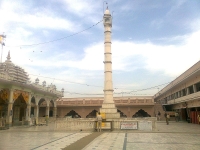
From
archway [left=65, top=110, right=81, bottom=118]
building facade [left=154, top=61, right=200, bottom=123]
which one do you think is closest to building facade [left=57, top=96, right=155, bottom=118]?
archway [left=65, top=110, right=81, bottom=118]

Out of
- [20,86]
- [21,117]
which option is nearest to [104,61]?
[20,86]

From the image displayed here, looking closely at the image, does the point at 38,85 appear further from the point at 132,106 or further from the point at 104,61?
the point at 132,106

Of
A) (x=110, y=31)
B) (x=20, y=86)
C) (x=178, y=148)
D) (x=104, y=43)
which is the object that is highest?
(x=110, y=31)

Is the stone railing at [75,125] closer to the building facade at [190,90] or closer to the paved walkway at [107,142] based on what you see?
the paved walkway at [107,142]

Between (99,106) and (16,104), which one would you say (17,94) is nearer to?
(16,104)

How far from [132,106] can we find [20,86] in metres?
20.2

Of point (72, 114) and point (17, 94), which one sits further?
point (72, 114)

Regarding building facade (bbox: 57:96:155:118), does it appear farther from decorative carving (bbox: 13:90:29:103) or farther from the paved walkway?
Answer: the paved walkway

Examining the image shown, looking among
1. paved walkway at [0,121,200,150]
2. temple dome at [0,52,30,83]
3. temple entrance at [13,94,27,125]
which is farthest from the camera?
temple dome at [0,52,30,83]

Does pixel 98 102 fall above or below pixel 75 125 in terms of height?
above

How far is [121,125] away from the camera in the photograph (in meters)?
15.6

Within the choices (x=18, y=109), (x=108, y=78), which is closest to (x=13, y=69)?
(x=18, y=109)

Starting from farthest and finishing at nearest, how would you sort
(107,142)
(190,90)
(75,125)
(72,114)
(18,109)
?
(72,114) → (18,109) → (190,90) → (75,125) → (107,142)

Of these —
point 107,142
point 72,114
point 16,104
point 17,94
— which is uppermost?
point 17,94
